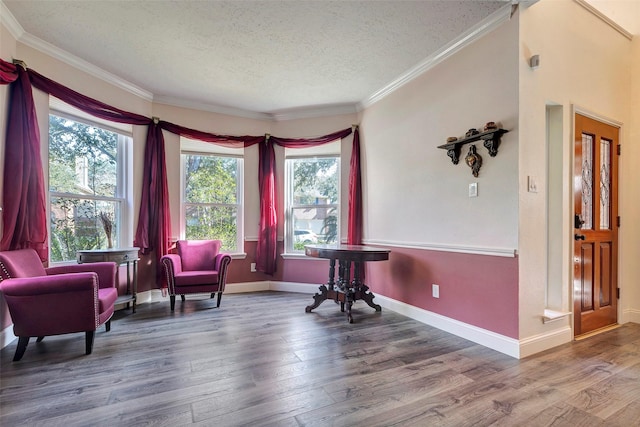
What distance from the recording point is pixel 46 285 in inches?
84.6

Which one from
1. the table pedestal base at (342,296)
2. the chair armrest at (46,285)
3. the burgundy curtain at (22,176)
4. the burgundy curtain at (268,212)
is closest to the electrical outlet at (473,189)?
the table pedestal base at (342,296)

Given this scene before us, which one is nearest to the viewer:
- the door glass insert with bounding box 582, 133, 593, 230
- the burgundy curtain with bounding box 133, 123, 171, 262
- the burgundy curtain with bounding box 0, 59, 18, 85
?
the burgundy curtain with bounding box 0, 59, 18, 85

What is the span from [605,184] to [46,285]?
4862 mm

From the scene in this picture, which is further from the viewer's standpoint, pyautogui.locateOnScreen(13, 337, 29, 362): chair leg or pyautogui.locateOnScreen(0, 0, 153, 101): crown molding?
pyautogui.locateOnScreen(0, 0, 153, 101): crown molding

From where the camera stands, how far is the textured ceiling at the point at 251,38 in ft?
7.68

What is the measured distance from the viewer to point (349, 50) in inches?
114

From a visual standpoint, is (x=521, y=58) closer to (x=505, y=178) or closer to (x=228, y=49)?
(x=505, y=178)

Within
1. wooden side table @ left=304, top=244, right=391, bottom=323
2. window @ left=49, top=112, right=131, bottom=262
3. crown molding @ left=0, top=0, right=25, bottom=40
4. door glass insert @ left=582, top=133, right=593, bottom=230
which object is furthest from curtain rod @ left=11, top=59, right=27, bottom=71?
door glass insert @ left=582, top=133, right=593, bottom=230

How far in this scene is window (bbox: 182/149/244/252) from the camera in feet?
14.0

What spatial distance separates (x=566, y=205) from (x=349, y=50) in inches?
93.5

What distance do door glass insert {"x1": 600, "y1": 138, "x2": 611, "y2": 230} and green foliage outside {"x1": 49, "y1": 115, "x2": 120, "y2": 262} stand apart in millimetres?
5209

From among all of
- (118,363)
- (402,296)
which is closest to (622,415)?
(402,296)

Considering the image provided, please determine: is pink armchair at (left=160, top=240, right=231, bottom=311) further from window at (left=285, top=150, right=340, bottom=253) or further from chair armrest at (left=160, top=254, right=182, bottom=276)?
window at (left=285, top=150, right=340, bottom=253)

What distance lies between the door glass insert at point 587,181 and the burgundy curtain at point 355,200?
230 cm
